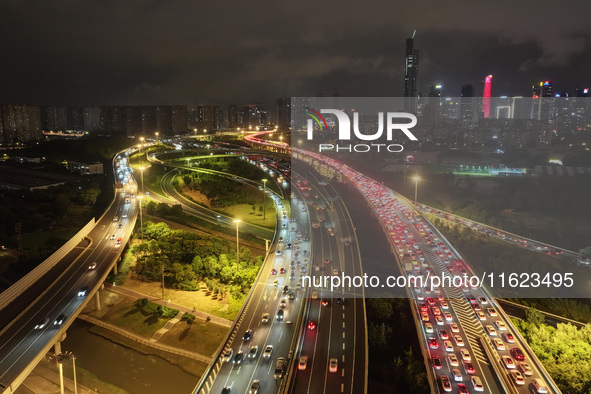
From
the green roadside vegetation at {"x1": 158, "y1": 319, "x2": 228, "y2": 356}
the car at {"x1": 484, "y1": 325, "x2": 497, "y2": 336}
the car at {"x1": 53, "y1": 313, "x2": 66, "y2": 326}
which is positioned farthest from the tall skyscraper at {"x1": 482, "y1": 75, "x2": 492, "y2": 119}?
the car at {"x1": 53, "y1": 313, "x2": 66, "y2": 326}

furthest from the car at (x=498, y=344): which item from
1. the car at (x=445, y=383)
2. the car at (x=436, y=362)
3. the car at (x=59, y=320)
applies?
the car at (x=59, y=320)

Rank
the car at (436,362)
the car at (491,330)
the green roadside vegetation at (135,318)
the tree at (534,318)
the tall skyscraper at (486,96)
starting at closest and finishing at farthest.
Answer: the car at (436,362)
the car at (491,330)
the tree at (534,318)
the green roadside vegetation at (135,318)
the tall skyscraper at (486,96)

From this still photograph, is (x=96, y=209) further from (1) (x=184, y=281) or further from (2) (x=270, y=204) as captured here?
(1) (x=184, y=281)

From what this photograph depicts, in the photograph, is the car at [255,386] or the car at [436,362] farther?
the car at [436,362]

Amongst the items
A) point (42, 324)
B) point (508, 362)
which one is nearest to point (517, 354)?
point (508, 362)

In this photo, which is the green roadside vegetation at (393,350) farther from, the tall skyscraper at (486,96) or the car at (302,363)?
the tall skyscraper at (486,96)

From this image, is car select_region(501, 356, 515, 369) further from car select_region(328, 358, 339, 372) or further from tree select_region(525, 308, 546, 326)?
car select_region(328, 358, 339, 372)
